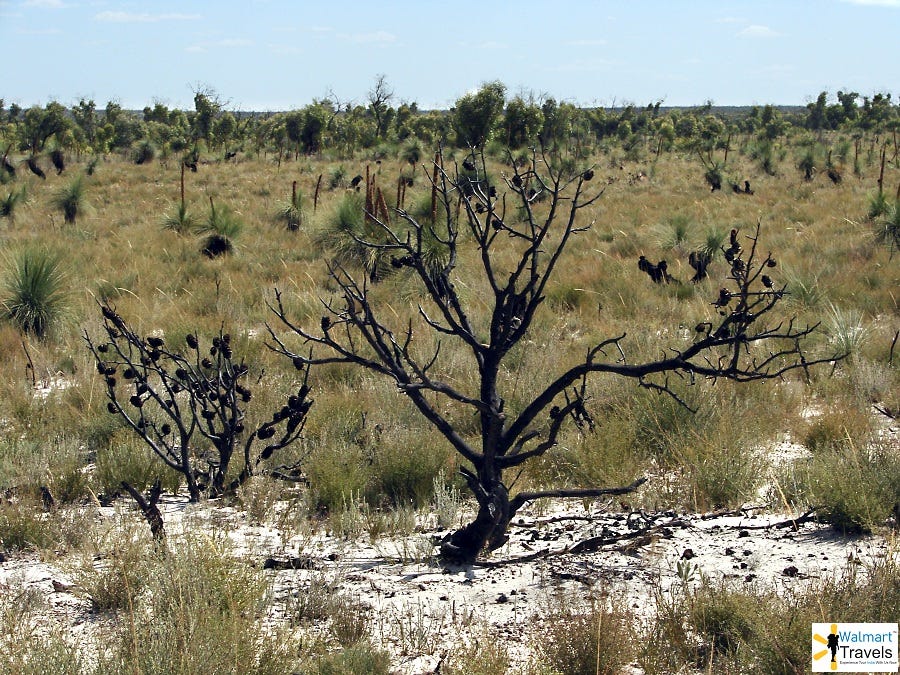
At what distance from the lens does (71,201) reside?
17.6 metres

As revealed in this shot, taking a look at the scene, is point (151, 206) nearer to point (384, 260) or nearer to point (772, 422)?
point (384, 260)

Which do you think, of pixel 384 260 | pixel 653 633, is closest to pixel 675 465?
pixel 653 633

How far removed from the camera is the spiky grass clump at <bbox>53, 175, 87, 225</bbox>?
17469 mm

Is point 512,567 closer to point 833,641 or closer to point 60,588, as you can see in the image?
point 833,641

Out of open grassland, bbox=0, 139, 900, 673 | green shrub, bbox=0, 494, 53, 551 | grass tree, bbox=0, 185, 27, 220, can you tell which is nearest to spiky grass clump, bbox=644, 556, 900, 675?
open grassland, bbox=0, 139, 900, 673

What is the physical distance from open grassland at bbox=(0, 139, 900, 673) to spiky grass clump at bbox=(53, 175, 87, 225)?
8.37 feet

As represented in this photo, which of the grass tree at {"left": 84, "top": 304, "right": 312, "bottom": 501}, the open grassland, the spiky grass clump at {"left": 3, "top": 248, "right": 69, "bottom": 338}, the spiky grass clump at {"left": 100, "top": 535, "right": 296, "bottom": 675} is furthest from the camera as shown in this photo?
the spiky grass clump at {"left": 3, "top": 248, "right": 69, "bottom": 338}

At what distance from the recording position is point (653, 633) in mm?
2963

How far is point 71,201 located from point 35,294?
975cm

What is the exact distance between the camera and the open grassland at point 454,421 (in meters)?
2.96

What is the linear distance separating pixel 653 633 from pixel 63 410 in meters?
5.00

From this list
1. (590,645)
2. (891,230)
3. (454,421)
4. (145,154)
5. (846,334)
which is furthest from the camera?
(145,154)

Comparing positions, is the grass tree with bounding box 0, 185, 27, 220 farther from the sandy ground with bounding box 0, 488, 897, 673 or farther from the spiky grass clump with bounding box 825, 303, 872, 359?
the spiky grass clump with bounding box 825, 303, 872, 359

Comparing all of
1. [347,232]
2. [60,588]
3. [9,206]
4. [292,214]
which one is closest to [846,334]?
[60,588]
